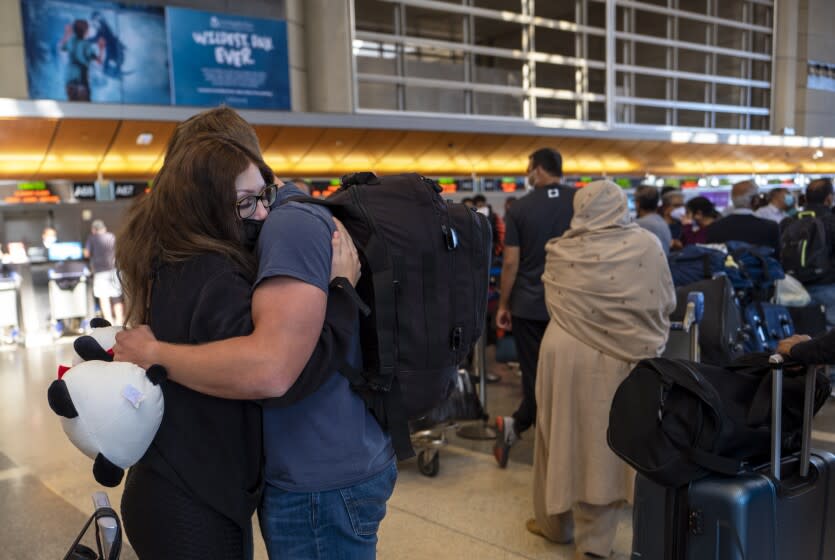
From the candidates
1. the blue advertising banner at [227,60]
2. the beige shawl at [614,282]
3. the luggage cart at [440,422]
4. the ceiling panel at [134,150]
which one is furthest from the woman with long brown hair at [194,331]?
the blue advertising banner at [227,60]

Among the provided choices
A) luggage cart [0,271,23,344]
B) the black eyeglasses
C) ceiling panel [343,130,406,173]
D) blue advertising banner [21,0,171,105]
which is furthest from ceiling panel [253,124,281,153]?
the black eyeglasses

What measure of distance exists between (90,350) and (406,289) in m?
0.65

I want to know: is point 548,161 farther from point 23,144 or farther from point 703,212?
point 23,144

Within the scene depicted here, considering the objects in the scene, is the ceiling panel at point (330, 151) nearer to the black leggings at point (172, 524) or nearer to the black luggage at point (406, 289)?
the black luggage at point (406, 289)

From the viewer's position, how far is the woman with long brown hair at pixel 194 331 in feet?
4.46

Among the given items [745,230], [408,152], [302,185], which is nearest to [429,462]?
[302,185]

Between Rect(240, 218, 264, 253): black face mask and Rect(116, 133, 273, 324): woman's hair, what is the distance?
0.02 meters

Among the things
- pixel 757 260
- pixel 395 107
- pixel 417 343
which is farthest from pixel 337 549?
pixel 395 107

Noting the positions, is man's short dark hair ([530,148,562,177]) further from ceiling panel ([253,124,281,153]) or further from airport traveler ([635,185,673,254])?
ceiling panel ([253,124,281,153])

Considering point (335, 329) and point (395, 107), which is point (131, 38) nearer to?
point (395, 107)

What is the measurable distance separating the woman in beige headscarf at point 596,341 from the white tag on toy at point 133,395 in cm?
201

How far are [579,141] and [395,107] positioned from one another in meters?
5.36

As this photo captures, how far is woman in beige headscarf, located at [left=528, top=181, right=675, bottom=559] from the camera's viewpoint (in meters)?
2.85

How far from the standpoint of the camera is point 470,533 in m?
3.34
